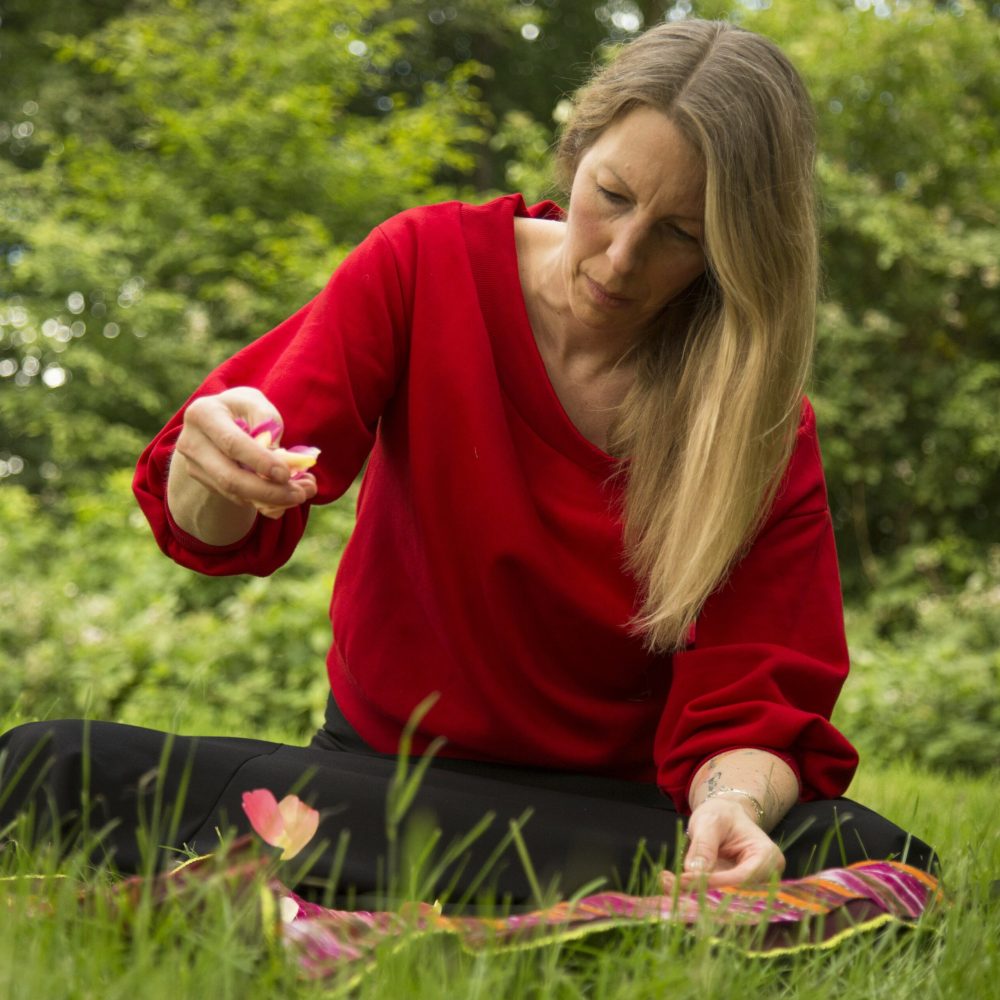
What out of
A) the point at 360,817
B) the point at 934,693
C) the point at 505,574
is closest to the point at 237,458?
the point at 360,817

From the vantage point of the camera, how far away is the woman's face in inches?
77.3

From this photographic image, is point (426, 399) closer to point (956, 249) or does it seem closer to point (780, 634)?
point (780, 634)

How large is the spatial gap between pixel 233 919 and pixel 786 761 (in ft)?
3.52

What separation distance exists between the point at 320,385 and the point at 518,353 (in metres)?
0.42

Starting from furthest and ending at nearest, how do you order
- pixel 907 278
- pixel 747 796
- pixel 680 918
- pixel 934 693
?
pixel 907 278 < pixel 934 693 < pixel 747 796 < pixel 680 918

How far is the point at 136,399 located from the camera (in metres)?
8.48

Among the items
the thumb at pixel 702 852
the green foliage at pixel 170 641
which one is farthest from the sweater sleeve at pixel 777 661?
the green foliage at pixel 170 641

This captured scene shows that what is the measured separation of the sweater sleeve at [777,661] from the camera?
200 cm

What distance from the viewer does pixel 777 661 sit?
204cm

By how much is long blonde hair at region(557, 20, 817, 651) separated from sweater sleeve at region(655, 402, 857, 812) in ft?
0.18

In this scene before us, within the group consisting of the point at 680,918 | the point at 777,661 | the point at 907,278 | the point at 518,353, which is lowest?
the point at 907,278

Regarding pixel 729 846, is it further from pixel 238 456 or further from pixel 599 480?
pixel 238 456

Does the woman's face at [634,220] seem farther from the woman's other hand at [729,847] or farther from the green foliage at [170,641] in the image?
the green foliage at [170,641]

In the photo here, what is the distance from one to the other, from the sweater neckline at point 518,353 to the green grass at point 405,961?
95cm
